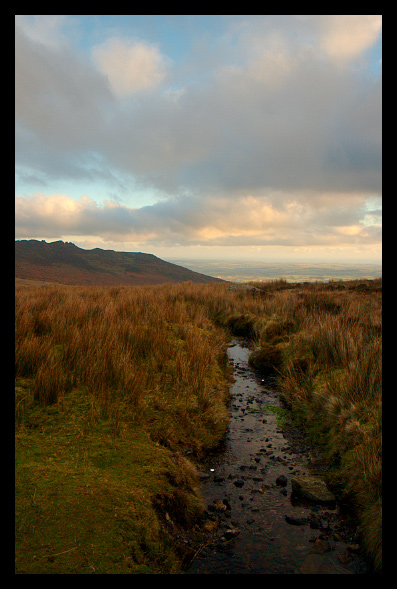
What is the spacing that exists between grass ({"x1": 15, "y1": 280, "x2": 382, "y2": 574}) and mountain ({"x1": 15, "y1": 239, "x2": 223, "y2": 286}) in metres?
63.3

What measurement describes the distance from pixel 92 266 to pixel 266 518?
296 ft

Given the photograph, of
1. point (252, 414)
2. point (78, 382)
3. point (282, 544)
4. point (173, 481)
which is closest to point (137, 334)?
point (78, 382)

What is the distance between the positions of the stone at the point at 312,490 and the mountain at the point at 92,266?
2619 inches

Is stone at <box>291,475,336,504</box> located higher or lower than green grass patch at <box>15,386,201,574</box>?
lower

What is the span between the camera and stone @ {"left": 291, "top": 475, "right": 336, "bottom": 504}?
11.1 ft

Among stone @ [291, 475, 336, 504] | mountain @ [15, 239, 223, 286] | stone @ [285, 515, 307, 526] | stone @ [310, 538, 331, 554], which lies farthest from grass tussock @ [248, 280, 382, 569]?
mountain @ [15, 239, 223, 286]

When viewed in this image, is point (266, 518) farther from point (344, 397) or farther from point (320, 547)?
point (344, 397)

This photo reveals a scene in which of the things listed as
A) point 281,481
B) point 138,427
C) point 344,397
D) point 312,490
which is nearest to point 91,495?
point 138,427

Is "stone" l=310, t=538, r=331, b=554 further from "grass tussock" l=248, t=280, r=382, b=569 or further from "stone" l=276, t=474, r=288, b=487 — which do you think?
"stone" l=276, t=474, r=288, b=487

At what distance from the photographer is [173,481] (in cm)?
334

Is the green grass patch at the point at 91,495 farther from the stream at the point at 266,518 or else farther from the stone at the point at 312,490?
the stone at the point at 312,490

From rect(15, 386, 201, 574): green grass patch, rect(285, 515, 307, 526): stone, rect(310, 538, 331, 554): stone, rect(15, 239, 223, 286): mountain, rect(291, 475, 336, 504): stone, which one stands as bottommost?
rect(285, 515, 307, 526): stone

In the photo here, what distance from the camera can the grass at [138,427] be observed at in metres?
2.40

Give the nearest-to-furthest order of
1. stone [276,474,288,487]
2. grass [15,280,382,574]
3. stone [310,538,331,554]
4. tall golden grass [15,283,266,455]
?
1. grass [15,280,382,574]
2. stone [310,538,331,554]
3. stone [276,474,288,487]
4. tall golden grass [15,283,266,455]
